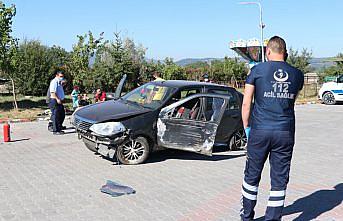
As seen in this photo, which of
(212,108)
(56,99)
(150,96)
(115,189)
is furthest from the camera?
(56,99)

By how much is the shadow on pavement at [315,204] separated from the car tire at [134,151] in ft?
10.4

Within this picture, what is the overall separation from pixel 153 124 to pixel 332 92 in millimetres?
17267

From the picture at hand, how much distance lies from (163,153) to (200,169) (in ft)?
5.11

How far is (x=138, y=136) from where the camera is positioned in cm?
775

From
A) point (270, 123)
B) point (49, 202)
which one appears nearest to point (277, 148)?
point (270, 123)

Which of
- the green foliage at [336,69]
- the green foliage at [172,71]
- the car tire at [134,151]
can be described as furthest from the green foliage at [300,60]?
the car tire at [134,151]

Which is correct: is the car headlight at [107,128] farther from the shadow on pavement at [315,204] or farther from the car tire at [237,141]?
the shadow on pavement at [315,204]

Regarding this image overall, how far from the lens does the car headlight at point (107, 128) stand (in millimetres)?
7387

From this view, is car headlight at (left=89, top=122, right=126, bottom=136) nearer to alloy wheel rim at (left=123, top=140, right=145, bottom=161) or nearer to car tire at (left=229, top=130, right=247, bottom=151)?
alloy wheel rim at (left=123, top=140, right=145, bottom=161)

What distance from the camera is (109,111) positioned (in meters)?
7.88

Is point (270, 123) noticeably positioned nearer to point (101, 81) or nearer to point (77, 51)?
point (77, 51)

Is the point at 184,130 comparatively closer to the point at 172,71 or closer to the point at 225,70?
the point at 172,71

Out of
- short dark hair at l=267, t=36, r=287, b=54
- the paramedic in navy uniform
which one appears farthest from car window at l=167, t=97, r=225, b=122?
short dark hair at l=267, t=36, r=287, b=54

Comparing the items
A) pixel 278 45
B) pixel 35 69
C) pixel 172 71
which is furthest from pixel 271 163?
pixel 172 71
